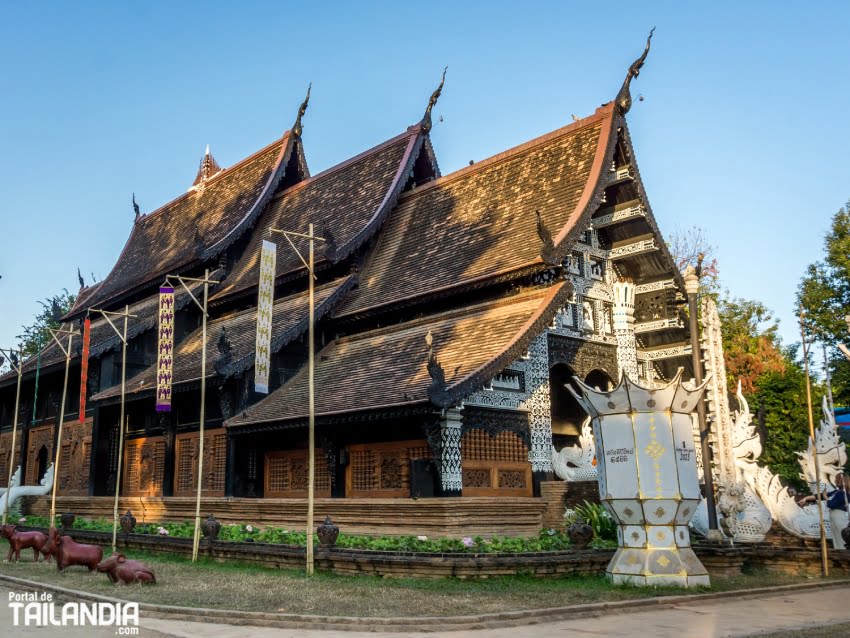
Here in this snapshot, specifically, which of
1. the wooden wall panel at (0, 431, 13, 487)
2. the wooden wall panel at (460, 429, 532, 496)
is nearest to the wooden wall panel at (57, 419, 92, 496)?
the wooden wall panel at (0, 431, 13, 487)

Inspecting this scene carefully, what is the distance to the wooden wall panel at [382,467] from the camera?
48.9 ft

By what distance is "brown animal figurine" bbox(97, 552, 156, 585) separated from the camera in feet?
36.2

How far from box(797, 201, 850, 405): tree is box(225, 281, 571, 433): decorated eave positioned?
67.4 ft

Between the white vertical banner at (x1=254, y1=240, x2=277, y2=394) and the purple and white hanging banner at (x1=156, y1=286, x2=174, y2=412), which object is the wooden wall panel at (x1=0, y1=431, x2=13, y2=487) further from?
the white vertical banner at (x1=254, y1=240, x2=277, y2=394)

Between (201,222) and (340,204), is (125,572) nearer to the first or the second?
(340,204)

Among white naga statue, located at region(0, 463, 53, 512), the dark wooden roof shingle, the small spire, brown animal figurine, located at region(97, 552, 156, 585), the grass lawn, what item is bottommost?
the grass lawn

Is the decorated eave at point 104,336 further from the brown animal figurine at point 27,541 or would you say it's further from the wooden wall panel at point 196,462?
the brown animal figurine at point 27,541

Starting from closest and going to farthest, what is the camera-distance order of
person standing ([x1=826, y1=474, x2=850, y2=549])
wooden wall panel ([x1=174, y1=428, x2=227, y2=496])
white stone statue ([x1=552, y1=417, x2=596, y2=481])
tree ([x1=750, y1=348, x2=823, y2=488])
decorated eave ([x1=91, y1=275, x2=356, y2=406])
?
person standing ([x1=826, y1=474, x2=850, y2=549]), white stone statue ([x1=552, y1=417, x2=596, y2=481]), decorated eave ([x1=91, y1=275, x2=356, y2=406]), wooden wall panel ([x1=174, y1=428, x2=227, y2=496]), tree ([x1=750, y1=348, x2=823, y2=488])

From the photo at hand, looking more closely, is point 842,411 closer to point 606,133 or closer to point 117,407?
point 606,133

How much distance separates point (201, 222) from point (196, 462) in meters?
10.9

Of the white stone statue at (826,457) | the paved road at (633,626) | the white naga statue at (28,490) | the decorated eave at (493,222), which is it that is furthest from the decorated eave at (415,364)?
the white naga statue at (28,490)

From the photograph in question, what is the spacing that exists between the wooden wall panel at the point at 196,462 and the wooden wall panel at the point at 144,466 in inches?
32.1

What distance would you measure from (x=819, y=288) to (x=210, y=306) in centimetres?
2422

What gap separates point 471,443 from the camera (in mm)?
14930
